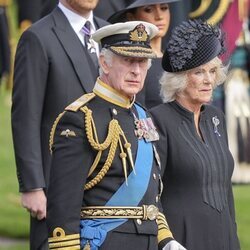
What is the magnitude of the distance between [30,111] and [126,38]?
3.72ft

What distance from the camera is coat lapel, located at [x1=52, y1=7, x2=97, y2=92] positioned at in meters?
8.40

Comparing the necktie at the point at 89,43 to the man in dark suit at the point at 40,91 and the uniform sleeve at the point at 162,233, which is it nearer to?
the man in dark suit at the point at 40,91

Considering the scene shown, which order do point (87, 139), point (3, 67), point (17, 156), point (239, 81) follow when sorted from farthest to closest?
point (3, 67) → point (239, 81) → point (17, 156) → point (87, 139)

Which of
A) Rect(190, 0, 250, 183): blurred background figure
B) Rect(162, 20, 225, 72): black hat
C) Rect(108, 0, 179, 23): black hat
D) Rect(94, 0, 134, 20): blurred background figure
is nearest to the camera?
Rect(162, 20, 225, 72): black hat

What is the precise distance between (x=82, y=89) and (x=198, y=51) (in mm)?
709

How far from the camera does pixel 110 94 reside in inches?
287

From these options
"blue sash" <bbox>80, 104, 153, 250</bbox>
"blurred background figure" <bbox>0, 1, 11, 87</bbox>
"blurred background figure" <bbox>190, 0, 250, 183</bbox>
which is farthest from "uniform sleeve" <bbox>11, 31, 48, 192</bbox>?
"blurred background figure" <bbox>0, 1, 11, 87</bbox>

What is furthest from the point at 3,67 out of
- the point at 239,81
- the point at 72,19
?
the point at 72,19

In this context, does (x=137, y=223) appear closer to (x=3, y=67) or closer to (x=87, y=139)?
(x=87, y=139)

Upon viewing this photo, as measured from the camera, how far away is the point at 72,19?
8555 mm

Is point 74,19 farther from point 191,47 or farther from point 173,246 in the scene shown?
point 173,246

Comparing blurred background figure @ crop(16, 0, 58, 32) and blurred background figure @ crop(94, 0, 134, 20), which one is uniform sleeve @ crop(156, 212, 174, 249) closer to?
blurred background figure @ crop(94, 0, 134, 20)

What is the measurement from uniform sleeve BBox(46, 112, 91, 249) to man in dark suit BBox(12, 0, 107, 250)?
116cm

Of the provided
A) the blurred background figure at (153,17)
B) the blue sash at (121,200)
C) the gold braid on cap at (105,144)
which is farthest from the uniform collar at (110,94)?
the blurred background figure at (153,17)
